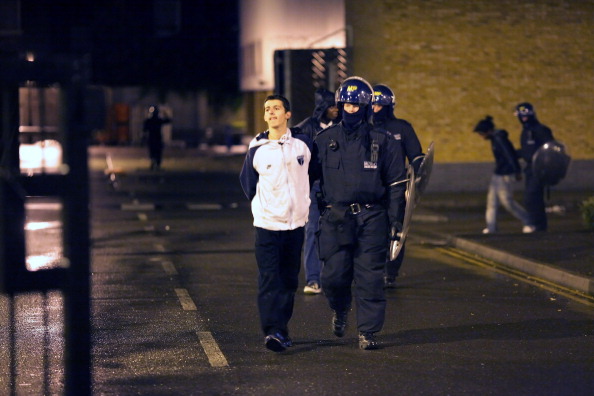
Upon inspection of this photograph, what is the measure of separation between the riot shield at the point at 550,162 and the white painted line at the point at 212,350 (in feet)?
25.3

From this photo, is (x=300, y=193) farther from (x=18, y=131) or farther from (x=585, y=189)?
(x=585, y=189)

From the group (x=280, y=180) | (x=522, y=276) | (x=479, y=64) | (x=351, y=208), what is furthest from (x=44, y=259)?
(x=479, y=64)

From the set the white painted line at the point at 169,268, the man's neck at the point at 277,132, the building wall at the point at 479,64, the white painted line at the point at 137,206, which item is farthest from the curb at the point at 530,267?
the building wall at the point at 479,64

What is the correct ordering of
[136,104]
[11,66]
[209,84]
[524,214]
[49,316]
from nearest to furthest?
[11,66]
[49,316]
[524,214]
[209,84]
[136,104]

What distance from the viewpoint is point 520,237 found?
15.3m

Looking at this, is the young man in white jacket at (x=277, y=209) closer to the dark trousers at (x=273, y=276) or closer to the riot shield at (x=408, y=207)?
the dark trousers at (x=273, y=276)

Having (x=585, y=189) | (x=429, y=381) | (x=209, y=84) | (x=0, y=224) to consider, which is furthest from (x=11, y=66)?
(x=209, y=84)

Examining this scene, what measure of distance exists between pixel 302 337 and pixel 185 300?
6.91ft

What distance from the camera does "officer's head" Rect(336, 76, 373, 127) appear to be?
348 inches

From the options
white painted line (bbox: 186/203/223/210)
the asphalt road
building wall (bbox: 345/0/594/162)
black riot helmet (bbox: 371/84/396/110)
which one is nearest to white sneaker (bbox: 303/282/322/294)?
the asphalt road

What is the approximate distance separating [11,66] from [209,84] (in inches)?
2258

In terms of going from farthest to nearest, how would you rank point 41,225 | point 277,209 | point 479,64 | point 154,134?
point 154,134
point 479,64
point 41,225
point 277,209

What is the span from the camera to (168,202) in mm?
23172

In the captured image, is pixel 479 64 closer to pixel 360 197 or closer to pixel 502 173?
pixel 502 173
